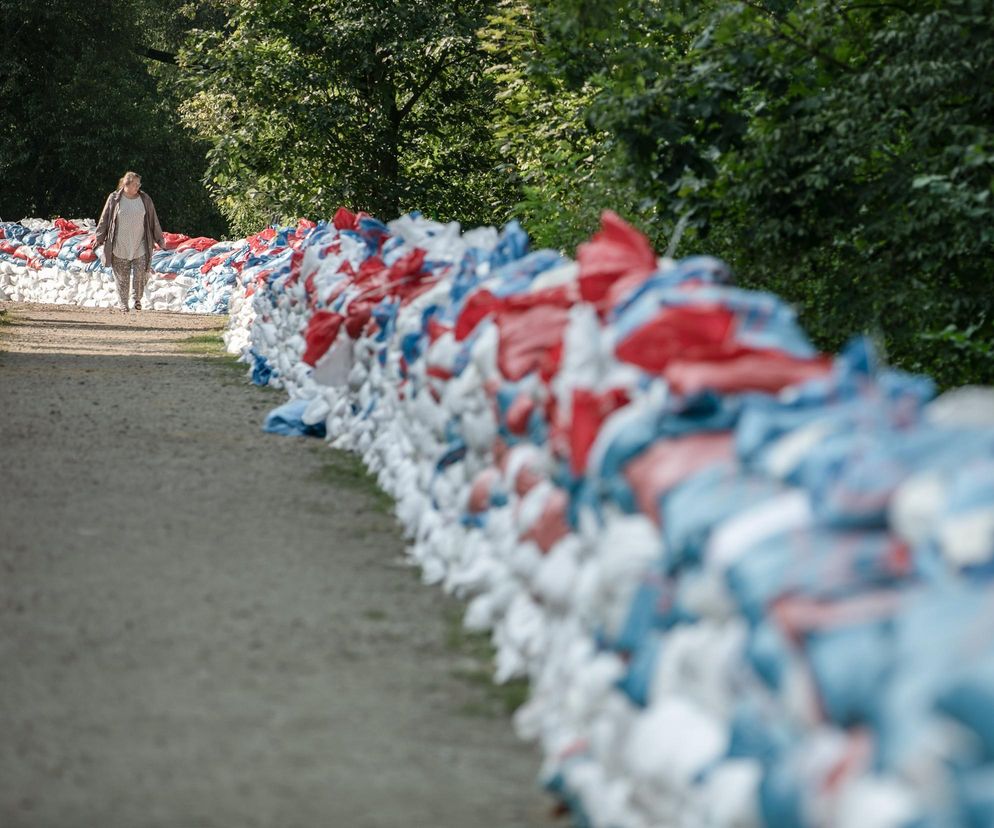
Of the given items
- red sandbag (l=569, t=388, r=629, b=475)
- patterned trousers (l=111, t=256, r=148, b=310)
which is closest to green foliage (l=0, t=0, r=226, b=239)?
patterned trousers (l=111, t=256, r=148, b=310)

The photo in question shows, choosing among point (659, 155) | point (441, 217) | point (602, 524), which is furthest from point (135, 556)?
point (441, 217)

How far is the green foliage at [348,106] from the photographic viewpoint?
2462 centimetres

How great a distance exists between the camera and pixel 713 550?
117 inches

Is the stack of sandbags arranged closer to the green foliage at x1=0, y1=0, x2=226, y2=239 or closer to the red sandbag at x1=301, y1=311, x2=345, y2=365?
the green foliage at x1=0, y1=0, x2=226, y2=239

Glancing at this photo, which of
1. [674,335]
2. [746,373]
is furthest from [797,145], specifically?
[746,373]

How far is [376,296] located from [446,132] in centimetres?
1976

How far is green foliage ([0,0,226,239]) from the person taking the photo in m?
38.2

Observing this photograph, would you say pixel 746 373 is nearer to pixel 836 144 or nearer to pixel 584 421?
pixel 584 421

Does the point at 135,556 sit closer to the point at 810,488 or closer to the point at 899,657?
the point at 810,488

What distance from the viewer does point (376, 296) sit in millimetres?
8742

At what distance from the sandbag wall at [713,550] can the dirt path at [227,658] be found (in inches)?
9.0

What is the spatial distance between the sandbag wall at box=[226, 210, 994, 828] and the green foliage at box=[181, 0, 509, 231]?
19.1m

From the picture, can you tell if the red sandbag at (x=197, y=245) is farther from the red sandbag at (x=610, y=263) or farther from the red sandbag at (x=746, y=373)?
the red sandbag at (x=746, y=373)

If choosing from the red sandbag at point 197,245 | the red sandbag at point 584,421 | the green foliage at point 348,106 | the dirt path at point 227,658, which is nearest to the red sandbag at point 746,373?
the red sandbag at point 584,421
